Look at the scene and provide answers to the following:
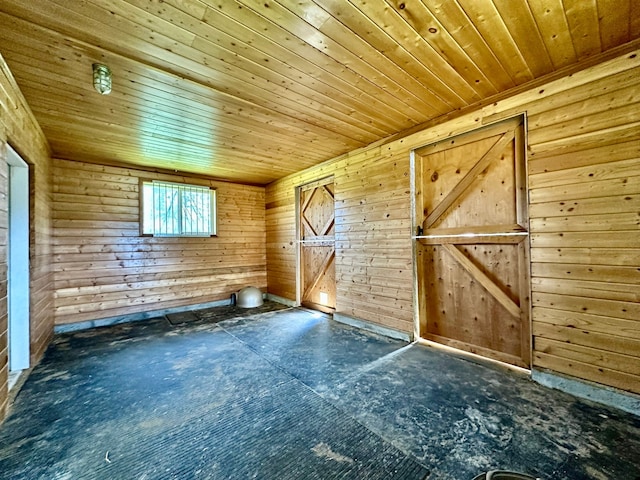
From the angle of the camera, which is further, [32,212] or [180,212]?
[180,212]

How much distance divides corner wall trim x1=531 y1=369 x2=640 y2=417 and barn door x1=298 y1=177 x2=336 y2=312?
2921 millimetres

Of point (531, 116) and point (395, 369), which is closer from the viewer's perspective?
point (531, 116)

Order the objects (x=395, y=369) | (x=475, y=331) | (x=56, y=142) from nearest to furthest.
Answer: (x=395, y=369) < (x=475, y=331) < (x=56, y=142)

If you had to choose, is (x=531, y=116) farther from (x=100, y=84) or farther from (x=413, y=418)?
(x=100, y=84)

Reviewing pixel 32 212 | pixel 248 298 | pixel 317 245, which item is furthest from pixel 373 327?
pixel 32 212

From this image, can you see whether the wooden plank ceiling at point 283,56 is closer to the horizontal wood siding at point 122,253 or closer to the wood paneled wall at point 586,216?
the wood paneled wall at point 586,216

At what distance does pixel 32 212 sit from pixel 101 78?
6.00 feet

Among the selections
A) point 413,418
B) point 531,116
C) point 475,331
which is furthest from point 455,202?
point 413,418

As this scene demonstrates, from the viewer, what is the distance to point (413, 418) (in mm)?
1879

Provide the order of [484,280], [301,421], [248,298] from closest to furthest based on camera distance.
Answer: [301,421] < [484,280] < [248,298]

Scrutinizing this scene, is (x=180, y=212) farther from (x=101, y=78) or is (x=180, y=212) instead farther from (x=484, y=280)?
(x=484, y=280)

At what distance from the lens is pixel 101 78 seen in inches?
83.8

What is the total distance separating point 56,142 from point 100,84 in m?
2.18

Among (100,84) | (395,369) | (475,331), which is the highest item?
(100,84)
